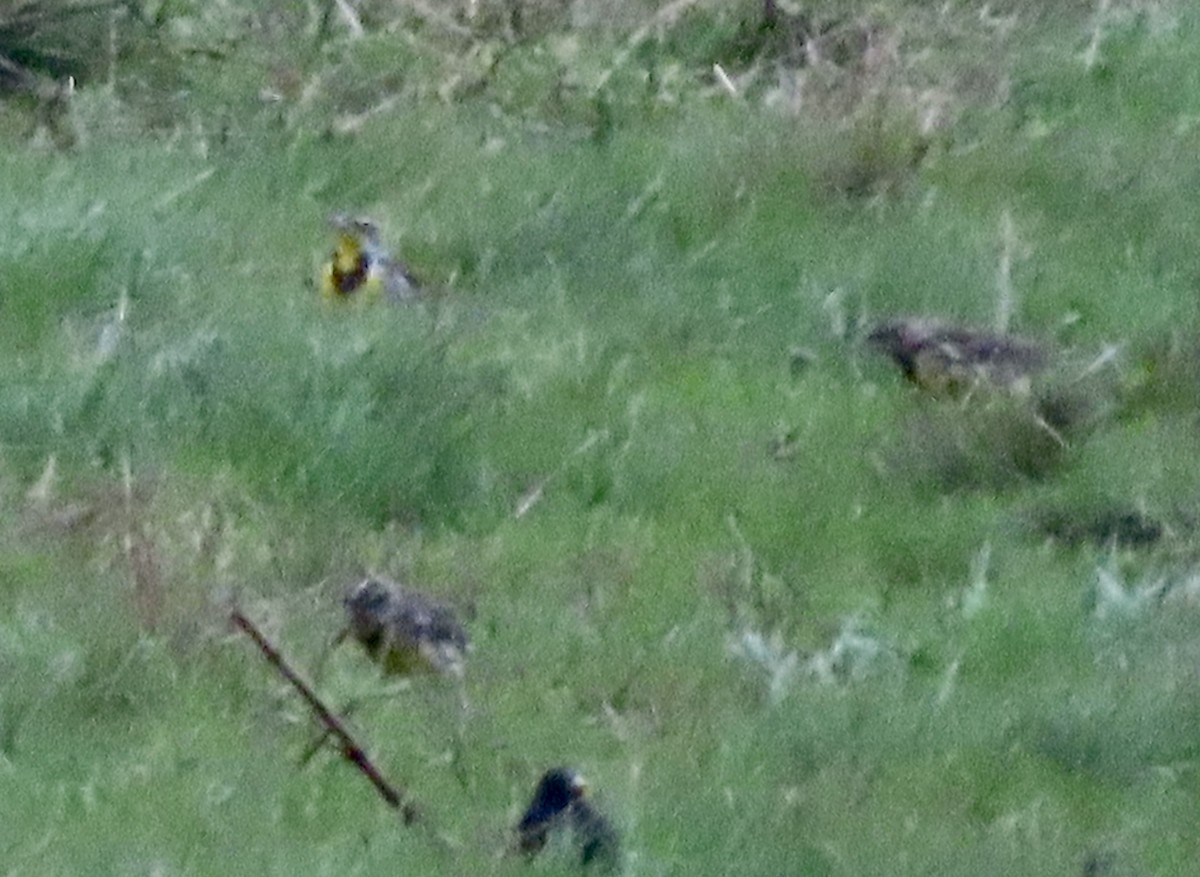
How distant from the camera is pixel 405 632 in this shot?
4828 mm

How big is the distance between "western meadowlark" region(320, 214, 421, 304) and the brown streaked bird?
126 cm

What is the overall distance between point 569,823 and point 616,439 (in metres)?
1.97

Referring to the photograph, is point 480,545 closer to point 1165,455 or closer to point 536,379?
point 536,379

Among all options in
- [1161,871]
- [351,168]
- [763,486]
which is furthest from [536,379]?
[1161,871]

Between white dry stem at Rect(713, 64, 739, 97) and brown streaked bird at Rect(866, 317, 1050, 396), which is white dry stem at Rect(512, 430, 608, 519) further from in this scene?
white dry stem at Rect(713, 64, 739, 97)

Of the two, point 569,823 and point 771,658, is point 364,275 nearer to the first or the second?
point 771,658

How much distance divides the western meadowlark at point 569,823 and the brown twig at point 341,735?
0.64ft

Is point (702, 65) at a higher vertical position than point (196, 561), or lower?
lower

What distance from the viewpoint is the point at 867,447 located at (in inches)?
233

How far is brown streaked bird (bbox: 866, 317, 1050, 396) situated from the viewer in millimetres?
6168

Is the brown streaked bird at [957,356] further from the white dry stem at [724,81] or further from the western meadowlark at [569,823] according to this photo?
the western meadowlark at [569,823]

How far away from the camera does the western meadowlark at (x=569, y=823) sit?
3994 millimetres

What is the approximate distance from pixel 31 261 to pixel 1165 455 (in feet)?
9.71

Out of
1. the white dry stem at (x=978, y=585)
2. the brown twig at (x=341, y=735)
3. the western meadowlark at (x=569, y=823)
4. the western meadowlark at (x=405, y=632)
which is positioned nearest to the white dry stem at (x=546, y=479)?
the western meadowlark at (x=405, y=632)
